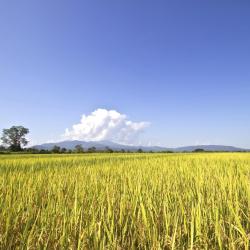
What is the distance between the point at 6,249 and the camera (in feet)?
5.01

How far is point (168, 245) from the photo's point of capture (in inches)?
61.7

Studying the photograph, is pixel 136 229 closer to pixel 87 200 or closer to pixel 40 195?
pixel 87 200

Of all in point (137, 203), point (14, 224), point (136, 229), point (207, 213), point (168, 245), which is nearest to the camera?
point (168, 245)

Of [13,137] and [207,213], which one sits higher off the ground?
[13,137]

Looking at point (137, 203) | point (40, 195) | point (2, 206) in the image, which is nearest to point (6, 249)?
point (2, 206)

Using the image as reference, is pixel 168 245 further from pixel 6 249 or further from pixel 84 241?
pixel 6 249

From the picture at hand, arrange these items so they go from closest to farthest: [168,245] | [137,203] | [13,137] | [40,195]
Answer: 1. [168,245]
2. [137,203]
3. [40,195]
4. [13,137]

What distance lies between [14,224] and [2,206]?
0.56m

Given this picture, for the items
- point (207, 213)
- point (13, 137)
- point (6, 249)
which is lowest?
point (6, 249)

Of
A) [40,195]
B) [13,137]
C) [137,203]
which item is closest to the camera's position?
[137,203]

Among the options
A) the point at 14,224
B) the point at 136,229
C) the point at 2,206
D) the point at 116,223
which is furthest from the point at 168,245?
the point at 2,206

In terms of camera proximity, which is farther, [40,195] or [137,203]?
[40,195]

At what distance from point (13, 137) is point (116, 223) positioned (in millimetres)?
86571

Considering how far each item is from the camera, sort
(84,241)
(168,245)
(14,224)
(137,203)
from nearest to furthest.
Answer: (84,241), (168,245), (14,224), (137,203)
